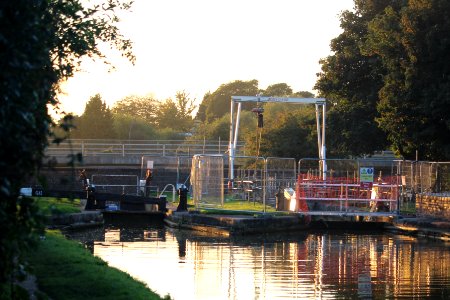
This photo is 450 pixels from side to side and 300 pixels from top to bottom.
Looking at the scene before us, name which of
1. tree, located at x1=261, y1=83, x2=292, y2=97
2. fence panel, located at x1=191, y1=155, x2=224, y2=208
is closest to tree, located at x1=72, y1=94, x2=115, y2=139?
tree, located at x1=261, y1=83, x2=292, y2=97

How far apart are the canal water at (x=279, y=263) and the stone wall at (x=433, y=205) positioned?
8.12 ft

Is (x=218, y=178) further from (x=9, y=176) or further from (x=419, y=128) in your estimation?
(x=9, y=176)

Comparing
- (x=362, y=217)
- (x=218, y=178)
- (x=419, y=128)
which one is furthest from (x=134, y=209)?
(x=419, y=128)

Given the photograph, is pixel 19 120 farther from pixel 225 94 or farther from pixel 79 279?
pixel 225 94

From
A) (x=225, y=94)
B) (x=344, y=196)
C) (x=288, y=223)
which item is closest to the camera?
(x=288, y=223)

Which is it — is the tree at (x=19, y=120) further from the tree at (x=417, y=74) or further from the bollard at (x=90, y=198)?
the tree at (x=417, y=74)

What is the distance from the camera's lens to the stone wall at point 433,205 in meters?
33.6

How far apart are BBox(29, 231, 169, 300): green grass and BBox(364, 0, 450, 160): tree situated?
78.7 feet

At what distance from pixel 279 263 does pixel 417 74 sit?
1968cm

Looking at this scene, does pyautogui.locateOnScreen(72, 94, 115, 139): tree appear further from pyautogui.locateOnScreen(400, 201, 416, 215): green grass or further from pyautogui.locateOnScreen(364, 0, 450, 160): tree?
pyautogui.locateOnScreen(400, 201, 416, 215): green grass

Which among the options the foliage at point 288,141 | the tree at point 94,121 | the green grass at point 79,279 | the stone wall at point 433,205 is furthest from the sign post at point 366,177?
the tree at point 94,121

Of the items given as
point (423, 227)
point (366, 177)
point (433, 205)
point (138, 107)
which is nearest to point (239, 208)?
point (366, 177)

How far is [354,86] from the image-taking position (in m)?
49.2

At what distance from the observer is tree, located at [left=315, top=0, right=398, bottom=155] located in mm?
47344
